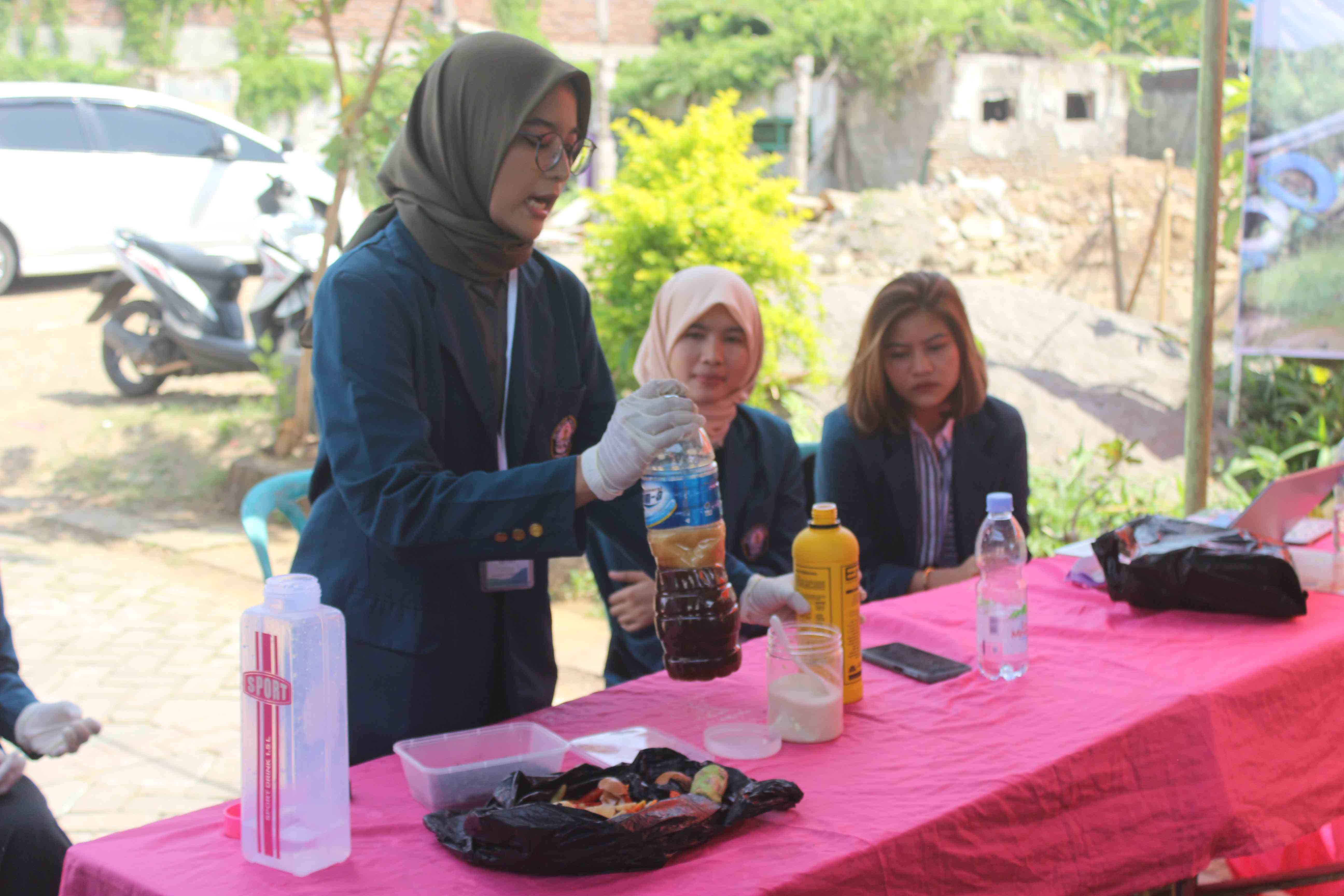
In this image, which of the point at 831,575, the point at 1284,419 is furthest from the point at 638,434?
the point at 1284,419

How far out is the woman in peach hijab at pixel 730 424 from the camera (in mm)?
2711

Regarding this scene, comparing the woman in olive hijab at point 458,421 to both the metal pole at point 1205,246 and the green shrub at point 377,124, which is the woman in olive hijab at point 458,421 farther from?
the green shrub at point 377,124

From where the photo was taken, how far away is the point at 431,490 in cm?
159

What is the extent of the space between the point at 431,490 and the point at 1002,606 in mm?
953

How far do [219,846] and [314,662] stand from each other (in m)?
0.29

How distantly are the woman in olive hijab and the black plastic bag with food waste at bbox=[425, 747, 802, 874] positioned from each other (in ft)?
1.27

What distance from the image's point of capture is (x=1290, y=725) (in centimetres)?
193

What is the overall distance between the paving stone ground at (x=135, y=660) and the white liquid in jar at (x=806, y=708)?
1814mm

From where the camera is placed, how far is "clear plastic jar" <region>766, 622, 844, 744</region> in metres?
1.63

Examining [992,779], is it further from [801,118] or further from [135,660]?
[801,118]

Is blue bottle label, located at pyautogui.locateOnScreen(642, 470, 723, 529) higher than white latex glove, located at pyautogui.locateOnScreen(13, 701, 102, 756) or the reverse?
higher

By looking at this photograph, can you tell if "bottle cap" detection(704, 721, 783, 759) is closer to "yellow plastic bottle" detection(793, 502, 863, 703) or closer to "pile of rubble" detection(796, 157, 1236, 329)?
"yellow plastic bottle" detection(793, 502, 863, 703)

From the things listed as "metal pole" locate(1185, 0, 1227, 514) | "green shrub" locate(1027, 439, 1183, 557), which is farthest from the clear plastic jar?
"green shrub" locate(1027, 439, 1183, 557)

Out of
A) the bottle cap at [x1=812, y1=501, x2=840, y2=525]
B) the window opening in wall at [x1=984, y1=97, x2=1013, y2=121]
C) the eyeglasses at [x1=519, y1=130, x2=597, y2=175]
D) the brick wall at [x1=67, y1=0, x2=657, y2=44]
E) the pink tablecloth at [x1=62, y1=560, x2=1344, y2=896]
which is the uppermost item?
the brick wall at [x1=67, y1=0, x2=657, y2=44]
